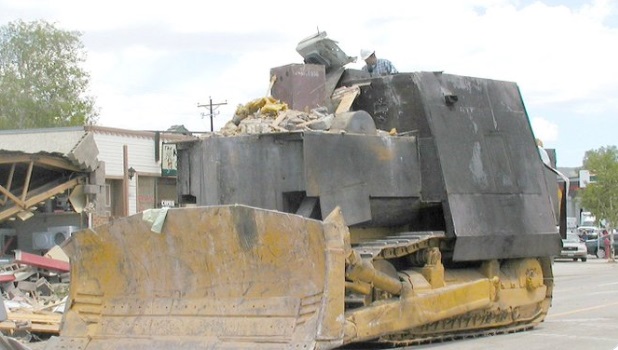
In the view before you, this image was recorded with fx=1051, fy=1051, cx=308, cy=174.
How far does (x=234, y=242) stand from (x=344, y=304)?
1213 mm

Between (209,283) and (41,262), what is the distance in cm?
913

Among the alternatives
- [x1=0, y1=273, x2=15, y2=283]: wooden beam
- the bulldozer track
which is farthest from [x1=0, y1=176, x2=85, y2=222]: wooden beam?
the bulldozer track

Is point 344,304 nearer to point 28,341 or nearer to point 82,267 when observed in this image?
point 82,267

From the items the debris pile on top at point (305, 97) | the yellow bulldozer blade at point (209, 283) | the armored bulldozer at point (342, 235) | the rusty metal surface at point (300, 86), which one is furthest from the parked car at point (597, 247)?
the yellow bulldozer blade at point (209, 283)

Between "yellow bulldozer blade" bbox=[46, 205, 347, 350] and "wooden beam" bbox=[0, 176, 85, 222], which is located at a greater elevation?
"wooden beam" bbox=[0, 176, 85, 222]

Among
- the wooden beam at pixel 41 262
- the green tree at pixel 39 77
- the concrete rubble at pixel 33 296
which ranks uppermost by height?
the green tree at pixel 39 77

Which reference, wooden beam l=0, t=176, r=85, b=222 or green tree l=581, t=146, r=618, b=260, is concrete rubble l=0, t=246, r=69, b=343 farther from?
green tree l=581, t=146, r=618, b=260

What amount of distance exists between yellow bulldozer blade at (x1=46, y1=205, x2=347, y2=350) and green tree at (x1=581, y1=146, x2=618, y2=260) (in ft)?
127

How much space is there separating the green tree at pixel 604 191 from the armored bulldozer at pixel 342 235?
35087 mm

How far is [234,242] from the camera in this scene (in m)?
9.77

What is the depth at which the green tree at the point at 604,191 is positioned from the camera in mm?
47094

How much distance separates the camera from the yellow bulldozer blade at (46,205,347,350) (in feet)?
30.8

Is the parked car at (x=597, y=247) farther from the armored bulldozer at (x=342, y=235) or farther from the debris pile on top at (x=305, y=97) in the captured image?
the debris pile on top at (x=305, y=97)

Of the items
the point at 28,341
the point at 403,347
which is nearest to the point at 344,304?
the point at 403,347
